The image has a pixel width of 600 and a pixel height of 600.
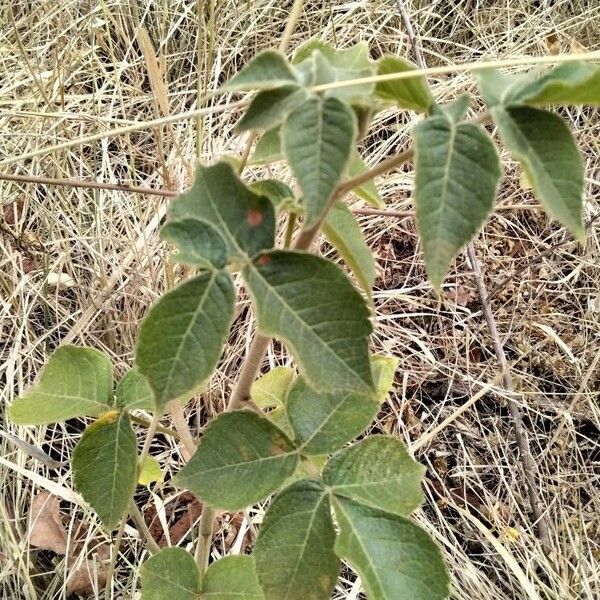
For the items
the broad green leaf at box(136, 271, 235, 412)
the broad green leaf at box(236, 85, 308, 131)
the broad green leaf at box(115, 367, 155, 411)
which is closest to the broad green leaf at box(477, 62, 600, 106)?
the broad green leaf at box(236, 85, 308, 131)

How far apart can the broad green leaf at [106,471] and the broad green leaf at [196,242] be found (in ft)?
0.91

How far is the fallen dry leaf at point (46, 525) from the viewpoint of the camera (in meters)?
1.22

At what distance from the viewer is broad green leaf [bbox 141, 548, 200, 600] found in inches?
29.0

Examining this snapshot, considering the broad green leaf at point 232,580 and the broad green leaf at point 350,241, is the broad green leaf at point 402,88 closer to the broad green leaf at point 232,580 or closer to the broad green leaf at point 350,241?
the broad green leaf at point 350,241

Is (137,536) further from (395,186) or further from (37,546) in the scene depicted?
(395,186)

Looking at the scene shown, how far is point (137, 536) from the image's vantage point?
1.23 meters

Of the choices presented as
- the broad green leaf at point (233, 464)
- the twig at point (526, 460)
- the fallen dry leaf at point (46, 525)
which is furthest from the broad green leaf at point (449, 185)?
the fallen dry leaf at point (46, 525)

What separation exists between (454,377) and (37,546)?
0.83 meters

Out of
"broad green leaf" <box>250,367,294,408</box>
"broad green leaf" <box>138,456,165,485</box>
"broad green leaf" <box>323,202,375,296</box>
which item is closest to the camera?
"broad green leaf" <box>323,202,375,296</box>

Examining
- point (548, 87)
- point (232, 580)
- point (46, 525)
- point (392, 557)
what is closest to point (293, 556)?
point (392, 557)

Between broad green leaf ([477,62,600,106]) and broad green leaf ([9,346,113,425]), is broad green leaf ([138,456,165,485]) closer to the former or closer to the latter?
broad green leaf ([9,346,113,425])

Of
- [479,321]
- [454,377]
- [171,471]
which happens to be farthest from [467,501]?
[171,471]

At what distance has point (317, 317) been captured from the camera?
0.45 m

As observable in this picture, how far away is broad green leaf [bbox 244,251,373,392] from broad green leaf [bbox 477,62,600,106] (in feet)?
0.46
